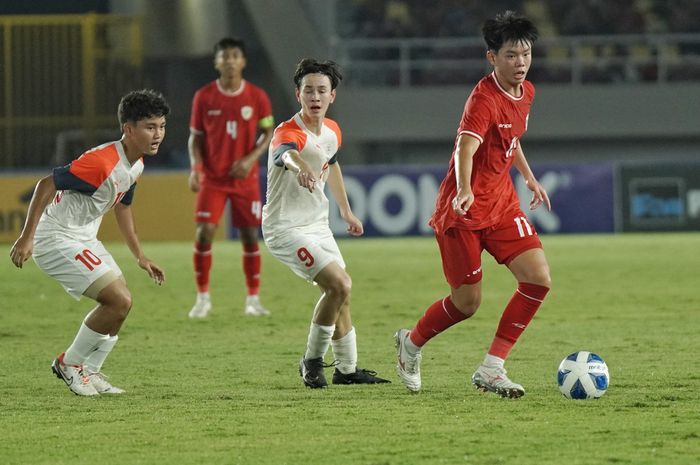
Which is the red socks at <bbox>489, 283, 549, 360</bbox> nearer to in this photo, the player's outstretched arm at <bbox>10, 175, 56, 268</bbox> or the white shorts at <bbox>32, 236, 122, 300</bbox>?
the white shorts at <bbox>32, 236, 122, 300</bbox>

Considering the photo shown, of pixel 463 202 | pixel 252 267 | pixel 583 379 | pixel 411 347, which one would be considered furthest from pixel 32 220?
pixel 252 267

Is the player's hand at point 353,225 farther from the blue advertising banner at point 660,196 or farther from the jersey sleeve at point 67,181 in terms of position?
the blue advertising banner at point 660,196

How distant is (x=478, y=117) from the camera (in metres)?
6.66

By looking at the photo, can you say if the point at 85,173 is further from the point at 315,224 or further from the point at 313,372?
the point at 313,372

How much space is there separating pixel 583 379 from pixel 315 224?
5.68 feet

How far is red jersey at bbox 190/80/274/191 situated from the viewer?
1163 cm

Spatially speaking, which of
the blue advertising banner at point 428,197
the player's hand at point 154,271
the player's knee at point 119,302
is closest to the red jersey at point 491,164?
the player's hand at point 154,271

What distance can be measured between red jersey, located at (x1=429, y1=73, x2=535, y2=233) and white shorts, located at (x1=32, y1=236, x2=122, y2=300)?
1.71 meters

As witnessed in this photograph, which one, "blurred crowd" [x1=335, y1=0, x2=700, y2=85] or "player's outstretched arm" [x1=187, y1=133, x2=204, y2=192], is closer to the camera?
"player's outstretched arm" [x1=187, y1=133, x2=204, y2=192]

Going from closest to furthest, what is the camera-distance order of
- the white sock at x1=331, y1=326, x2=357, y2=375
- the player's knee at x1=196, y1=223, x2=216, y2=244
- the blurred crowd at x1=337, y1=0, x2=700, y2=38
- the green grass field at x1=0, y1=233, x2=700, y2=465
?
the green grass field at x1=0, y1=233, x2=700, y2=465
the white sock at x1=331, y1=326, x2=357, y2=375
the player's knee at x1=196, y1=223, x2=216, y2=244
the blurred crowd at x1=337, y1=0, x2=700, y2=38

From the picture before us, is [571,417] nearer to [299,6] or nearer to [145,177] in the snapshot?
[145,177]

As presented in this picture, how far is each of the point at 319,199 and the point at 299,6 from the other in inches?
707

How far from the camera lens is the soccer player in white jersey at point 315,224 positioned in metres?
7.21

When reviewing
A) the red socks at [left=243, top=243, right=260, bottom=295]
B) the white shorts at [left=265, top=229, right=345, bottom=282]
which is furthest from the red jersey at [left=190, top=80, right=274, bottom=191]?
the white shorts at [left=265, top=229, right=345, bottom=282]
